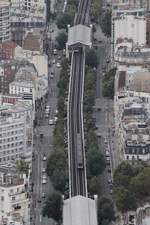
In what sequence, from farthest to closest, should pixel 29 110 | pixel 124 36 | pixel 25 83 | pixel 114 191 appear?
pixel 124 36, pixel 25 83, pixel 29 110, pixel 114 191

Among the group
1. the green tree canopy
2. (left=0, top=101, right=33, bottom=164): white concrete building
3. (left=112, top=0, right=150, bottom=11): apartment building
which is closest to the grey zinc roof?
(left=112, top=0, right=150, bottom=11): apartment building

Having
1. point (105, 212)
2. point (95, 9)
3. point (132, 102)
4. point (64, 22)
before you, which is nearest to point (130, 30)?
point (64, 22)

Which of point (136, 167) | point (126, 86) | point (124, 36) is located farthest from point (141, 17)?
point (136, 167)

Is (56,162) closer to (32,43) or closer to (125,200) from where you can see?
(125,200)

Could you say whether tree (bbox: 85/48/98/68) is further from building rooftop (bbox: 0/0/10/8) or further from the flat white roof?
the flat white roof

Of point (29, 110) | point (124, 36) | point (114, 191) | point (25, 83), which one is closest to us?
point (114, 191)

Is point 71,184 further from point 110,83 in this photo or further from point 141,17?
point 141,17
